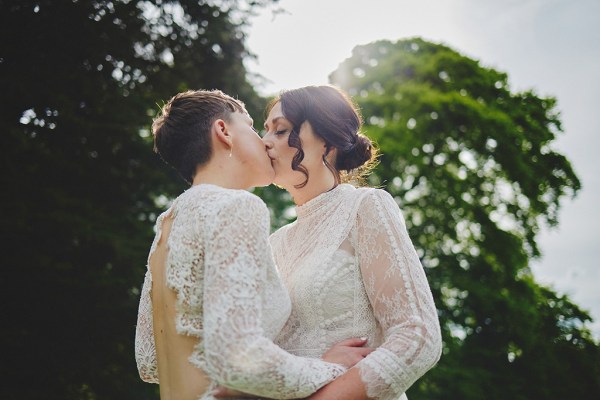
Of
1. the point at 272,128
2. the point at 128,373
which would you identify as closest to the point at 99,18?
the point at 128,373

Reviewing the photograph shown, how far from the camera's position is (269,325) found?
218 centimetres

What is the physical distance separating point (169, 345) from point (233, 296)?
51 centimetres

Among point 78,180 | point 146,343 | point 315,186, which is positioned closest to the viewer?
point 146,343

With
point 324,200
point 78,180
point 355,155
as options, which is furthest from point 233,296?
point 78,180

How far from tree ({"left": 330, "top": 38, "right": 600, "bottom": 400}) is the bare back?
9706 mm

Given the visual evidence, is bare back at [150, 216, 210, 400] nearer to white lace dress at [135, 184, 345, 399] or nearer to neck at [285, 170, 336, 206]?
white lace dress at [135, 184, 345, 399]

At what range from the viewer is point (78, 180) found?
8859 mm

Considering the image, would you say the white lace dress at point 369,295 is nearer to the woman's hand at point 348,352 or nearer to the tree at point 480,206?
the woman's hand at point 348,352

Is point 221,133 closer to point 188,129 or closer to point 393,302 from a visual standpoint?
point 188,129

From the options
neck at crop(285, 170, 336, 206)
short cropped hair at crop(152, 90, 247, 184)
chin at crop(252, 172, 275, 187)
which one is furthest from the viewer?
neck at crop(285, 170, 336, 206)

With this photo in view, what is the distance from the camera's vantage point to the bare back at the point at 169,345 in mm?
2145

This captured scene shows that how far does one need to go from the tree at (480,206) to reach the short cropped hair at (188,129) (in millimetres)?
9745

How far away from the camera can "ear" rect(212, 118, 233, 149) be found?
2551 mm

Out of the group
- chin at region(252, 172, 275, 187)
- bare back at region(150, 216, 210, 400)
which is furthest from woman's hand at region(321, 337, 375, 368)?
chin at region(252, 172, 275, 187)
